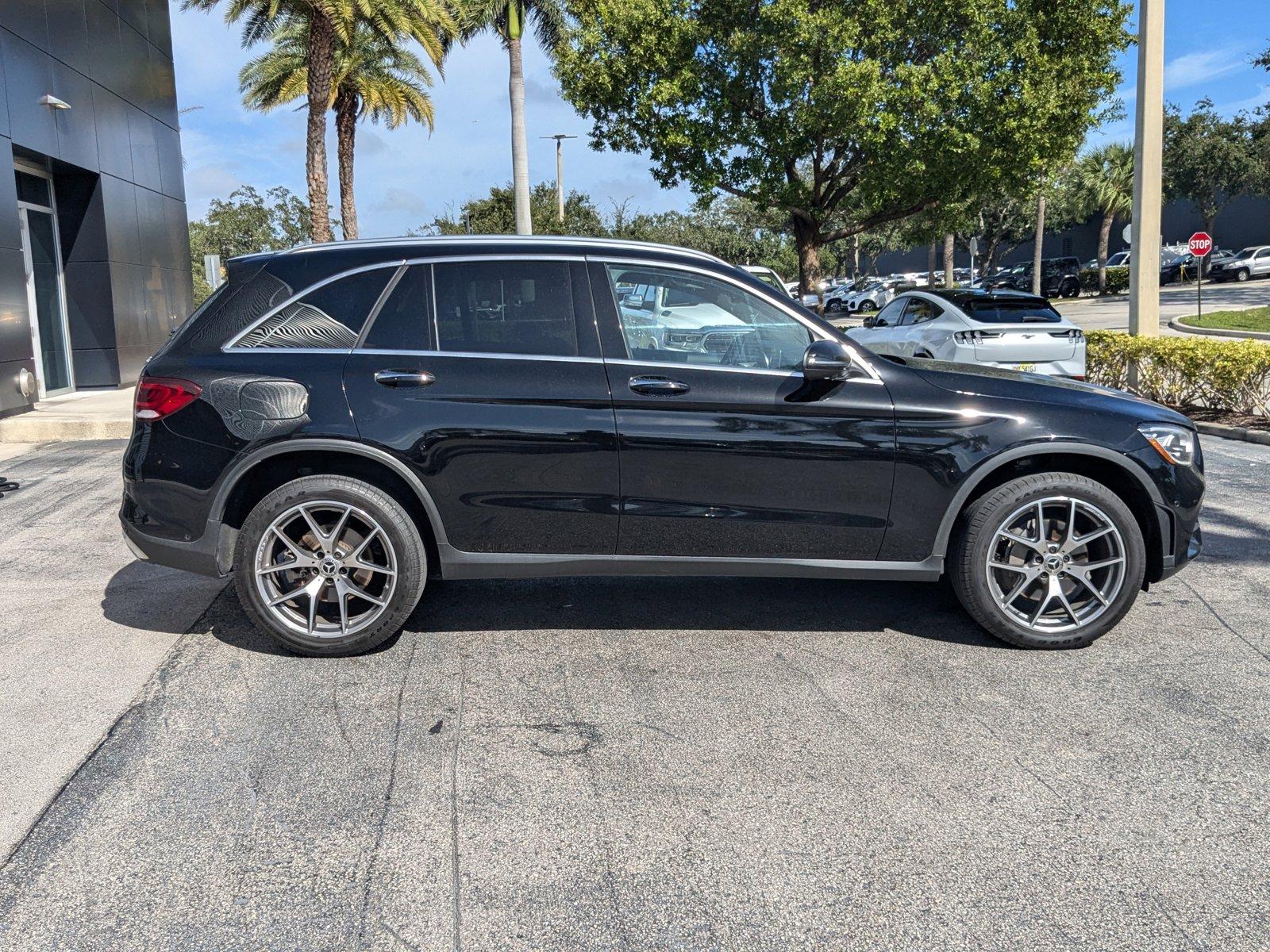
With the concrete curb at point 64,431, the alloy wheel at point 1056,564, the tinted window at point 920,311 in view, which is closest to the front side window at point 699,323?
the alloy wheel at point 1056,564

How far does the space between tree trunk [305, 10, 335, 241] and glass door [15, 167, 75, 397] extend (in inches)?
231

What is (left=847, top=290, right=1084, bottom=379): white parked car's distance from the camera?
1250 cm

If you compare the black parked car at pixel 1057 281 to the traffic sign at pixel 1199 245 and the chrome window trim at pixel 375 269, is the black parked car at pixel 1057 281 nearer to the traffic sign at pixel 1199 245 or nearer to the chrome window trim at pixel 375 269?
the traffic sign at pixel 1199 245

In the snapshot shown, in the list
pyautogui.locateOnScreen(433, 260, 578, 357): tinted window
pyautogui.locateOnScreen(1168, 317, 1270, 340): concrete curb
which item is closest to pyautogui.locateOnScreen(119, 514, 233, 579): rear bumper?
pyautogui.locateOnScreen(433, 260, 578, 357): tinted window

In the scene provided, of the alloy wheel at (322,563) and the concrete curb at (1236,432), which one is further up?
the alloy wheel at (322,563)

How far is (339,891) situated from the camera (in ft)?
9.34

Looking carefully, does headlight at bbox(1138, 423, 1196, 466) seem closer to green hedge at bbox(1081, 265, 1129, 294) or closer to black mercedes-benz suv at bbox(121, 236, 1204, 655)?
black mercedes-benz suv at bbox(121, 236, 1204, 655)

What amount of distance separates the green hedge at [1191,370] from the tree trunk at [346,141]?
23.5 m

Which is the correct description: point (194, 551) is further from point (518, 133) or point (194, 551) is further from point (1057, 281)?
point (1057, 281)

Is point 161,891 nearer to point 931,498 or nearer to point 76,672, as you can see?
point 76,672

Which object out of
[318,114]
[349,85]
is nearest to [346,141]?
[349,85]

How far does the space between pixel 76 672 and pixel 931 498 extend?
149 inches

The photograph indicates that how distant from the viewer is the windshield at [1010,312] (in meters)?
12.7

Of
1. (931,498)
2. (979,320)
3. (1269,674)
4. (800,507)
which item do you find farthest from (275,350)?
(979,320)
